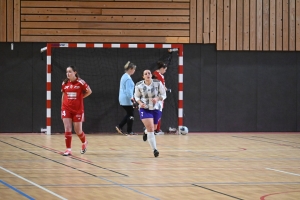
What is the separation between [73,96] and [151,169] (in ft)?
10.1

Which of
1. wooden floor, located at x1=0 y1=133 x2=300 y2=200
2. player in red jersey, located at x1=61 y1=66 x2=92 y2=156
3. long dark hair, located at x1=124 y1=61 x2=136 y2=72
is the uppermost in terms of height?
long dark hair, located at x1=124 y1=61 x2=136 y2=72

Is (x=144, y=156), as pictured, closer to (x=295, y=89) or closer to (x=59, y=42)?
(x=59, y=42)

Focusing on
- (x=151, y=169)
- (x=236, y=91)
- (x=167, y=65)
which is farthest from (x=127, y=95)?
→ (x=151, y=169)

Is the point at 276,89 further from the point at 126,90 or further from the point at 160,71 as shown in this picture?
the point at 126,90

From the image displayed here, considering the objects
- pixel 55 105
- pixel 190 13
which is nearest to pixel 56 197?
pixel 55 105

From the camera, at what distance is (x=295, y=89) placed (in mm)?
20766

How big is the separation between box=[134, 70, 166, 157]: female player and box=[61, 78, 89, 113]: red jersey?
1174 mm

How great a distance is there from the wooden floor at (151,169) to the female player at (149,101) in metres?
0.66

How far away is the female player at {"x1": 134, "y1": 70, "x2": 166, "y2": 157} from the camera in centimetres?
1330

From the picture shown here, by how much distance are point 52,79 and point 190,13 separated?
15.1 ft

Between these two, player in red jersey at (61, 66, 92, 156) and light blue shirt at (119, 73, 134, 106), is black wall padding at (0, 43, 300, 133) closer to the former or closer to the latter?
light blue shirt at (119, 73, 134, 106)

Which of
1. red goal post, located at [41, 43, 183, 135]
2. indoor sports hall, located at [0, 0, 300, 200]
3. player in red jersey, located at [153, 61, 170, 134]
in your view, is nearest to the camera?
player in red jersey, located at [153, 61, 170, 134]

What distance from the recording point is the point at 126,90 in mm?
18672

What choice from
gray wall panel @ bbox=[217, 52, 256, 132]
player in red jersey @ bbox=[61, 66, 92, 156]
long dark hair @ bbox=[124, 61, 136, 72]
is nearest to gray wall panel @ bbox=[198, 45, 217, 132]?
gray wall panel @ bbox=[217, 52, 256, 132]
